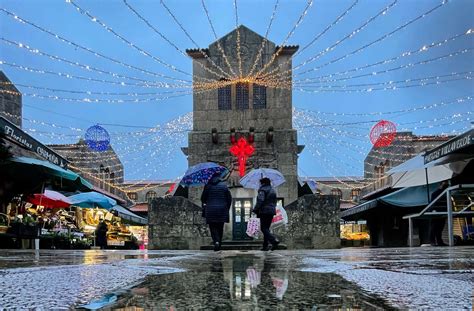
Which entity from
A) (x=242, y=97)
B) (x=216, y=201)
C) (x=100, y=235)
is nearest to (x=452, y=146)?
(x=216, y=201)

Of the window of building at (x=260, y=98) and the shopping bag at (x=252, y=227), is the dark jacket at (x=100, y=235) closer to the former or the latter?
the shopping bag at (x=252, y=227)

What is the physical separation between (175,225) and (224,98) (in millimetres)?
8616

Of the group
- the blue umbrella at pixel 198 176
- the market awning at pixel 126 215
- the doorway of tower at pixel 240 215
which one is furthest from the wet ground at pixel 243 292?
the market awning at pixel 126 215

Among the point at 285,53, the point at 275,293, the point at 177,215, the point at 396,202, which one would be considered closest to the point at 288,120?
the point at 285,53

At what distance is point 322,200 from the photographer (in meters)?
17.7

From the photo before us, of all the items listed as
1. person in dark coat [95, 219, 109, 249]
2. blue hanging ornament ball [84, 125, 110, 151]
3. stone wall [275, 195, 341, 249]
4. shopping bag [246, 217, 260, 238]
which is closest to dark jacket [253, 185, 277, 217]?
stone wall [275, 195, 341, 249]

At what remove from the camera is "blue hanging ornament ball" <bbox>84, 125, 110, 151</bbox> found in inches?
965

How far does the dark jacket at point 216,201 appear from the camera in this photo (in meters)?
10.9

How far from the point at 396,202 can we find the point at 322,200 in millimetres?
3226

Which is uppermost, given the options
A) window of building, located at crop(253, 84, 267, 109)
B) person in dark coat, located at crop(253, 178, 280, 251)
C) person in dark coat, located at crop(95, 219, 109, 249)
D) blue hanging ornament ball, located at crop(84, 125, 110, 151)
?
window of building, located at crop(253, 84, 267, 109)

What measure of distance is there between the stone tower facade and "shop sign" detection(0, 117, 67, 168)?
8.16 m

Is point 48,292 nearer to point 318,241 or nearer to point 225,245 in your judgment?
point 318,241

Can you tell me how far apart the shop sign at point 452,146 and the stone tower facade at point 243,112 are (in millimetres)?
10530

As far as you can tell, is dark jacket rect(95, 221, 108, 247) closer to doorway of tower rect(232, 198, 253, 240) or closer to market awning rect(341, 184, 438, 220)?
doorway of tower rect(232, 198, 253, 240)
